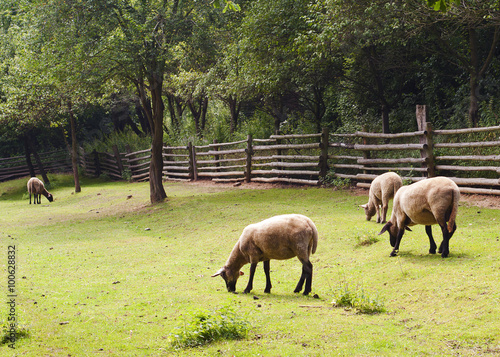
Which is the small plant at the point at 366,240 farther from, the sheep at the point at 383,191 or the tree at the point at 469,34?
the tree at the point at 469,34

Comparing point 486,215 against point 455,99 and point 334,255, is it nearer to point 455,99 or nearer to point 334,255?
point 334,255

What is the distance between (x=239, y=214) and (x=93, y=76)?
6.83m

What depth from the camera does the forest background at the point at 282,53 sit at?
1430 centimetres

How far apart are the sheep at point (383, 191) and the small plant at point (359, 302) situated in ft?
14.8

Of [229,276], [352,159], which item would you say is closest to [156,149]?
[352,159]

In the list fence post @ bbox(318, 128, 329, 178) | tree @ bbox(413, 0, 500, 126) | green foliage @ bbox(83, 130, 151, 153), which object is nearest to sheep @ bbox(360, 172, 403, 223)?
tree @ bbox(413, 0, 500, 126)

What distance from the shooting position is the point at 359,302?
212 inches

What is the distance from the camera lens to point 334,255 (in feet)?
27.7

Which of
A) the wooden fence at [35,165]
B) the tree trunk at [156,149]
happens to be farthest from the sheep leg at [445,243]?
the wooden fence at [35,165]

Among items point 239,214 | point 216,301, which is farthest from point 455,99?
point 216,301

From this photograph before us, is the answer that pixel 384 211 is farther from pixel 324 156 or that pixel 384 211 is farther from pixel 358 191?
pixel 324 156

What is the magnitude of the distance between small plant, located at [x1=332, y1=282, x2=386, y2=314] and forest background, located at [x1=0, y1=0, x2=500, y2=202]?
9374 mm

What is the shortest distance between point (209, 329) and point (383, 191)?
20.8ft

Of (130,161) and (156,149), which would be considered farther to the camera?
(130,161)
